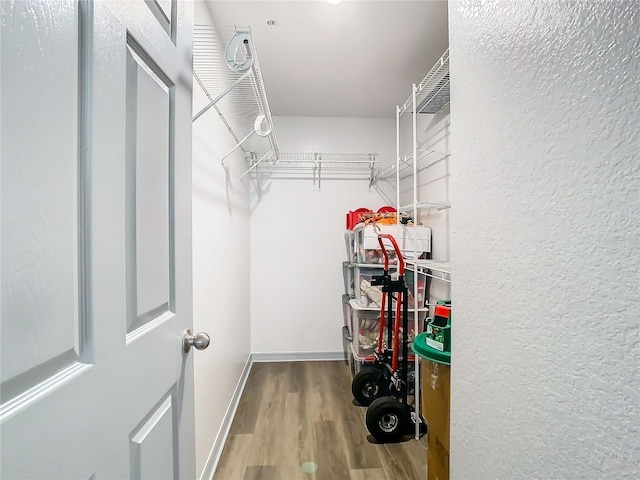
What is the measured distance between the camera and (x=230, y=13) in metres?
1.76

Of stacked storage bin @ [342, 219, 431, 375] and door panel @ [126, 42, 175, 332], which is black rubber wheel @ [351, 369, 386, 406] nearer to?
stacked storage bin @ [342, 219, 431, 375]

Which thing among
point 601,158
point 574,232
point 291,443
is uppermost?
point 601,158

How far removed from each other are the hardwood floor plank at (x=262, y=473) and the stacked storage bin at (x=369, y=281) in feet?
3.45

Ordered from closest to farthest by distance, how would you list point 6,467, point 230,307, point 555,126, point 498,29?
point 6,467, point 555,126, point 498,29, point 230,307

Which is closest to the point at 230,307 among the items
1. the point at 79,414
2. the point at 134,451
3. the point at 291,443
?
the point at 291,443

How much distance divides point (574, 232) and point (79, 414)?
864mm

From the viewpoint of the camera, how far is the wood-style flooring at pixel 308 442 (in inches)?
66.4

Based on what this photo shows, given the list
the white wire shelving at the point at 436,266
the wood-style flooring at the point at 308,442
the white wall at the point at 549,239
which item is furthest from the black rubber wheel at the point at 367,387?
the white wall at the point at 549,239

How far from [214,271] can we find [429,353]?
1246mm

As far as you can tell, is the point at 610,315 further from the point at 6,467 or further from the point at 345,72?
the point at 345,72

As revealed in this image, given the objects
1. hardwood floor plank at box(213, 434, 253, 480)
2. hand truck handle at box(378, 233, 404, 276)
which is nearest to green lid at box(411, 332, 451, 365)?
hand truck handle at box(378, 233, 404, 276)

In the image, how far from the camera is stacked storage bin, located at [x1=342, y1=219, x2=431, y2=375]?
95.0 inches

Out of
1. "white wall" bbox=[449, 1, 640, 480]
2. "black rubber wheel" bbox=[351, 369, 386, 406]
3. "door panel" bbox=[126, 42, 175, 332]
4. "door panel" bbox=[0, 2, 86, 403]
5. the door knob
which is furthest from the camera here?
"black rubber wheel" bbox=[351, 369, 386, 406]

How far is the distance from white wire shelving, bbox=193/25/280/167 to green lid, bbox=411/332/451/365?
1321 millimetres
